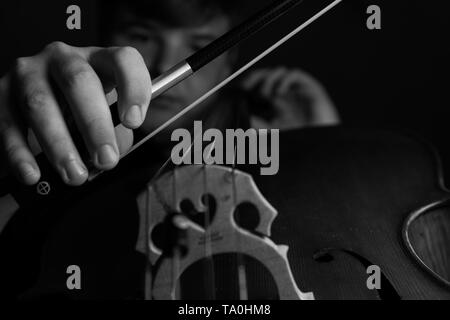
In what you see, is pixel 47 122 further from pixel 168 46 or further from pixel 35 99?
pixel 168 46

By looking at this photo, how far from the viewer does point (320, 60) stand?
1285 mm

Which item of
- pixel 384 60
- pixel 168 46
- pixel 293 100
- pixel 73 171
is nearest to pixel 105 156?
pixel 73 171

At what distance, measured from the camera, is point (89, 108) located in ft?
1.10

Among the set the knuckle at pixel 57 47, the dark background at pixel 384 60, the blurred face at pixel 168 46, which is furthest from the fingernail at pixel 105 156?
the dark background at pixel 384 60

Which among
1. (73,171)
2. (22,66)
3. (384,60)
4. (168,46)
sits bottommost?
(73,171)

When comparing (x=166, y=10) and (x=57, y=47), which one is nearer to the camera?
(x=57, y=47)

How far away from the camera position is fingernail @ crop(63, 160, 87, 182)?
32 cm

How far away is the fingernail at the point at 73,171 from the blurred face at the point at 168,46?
539mm

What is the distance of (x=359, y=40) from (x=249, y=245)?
39.3 inches

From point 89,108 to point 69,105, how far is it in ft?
0.09

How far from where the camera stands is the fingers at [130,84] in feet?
1.10

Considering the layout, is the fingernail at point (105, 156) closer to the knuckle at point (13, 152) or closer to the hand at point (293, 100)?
the knuckle at point (13, 152)

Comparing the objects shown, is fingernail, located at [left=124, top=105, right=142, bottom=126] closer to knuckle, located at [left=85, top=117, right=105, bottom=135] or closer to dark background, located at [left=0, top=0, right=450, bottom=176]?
knuckle, located at [left=85, top=117, right=105, bottom=135]
